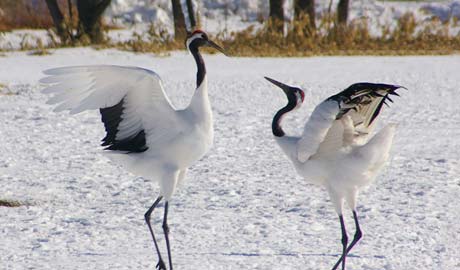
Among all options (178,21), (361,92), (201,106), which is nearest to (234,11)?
(178,21)

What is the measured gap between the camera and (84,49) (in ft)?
49.2

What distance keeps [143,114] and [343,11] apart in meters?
11.0

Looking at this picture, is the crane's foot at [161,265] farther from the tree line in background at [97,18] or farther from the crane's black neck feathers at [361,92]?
the tree line in background at [97,18]

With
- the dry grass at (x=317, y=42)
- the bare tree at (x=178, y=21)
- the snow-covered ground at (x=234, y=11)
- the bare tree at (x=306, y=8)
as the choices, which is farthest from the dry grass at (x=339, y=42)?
the snow-covered ground at (x=234, y=11)

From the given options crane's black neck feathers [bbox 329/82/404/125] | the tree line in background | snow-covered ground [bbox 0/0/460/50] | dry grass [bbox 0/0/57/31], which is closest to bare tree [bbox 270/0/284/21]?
the tree line in background

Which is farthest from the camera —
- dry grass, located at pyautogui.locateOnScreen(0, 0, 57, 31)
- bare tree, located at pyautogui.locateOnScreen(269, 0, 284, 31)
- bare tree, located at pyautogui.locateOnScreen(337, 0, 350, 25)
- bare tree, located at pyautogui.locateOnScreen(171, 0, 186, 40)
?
dry grass, located at pyautogui.locateOnScreen(0, 0, 57, 31)

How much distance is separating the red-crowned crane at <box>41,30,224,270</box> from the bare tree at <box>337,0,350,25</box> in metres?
10.6

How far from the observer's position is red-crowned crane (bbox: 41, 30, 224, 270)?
566 centimetres

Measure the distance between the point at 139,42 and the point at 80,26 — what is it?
4.33 feet

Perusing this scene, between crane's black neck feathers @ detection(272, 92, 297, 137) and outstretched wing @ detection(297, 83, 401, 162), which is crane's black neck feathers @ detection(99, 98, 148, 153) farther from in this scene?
outstretched wing @ detection(297, 83, 401, 162)

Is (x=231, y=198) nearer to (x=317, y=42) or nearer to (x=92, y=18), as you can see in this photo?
(x=317, y=42)

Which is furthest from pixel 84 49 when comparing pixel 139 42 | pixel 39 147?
pixel 39 147

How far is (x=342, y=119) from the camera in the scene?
18.2 ft

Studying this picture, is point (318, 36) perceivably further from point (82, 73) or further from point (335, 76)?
point (82, 73)
